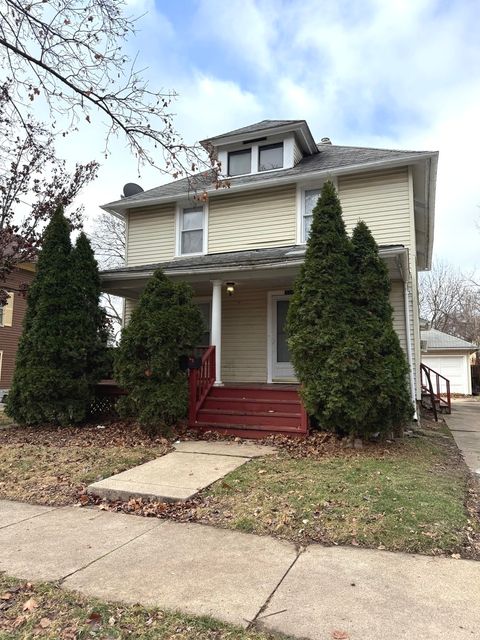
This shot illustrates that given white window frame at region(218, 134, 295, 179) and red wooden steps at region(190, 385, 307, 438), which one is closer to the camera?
red wooden steps at region(190, 385, 307, 438)

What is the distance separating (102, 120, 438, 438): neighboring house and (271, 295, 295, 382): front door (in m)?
0.02

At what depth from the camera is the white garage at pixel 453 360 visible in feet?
77.8

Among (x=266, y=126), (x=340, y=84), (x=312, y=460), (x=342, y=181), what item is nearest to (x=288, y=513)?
(x=312, y=460)

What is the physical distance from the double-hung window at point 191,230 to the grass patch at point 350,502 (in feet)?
23.3

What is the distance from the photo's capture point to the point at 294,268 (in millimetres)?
8500

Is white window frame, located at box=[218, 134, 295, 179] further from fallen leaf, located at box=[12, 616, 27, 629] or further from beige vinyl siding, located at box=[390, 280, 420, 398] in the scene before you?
fallen leaf, located at box=[12, 616, 27, 629]

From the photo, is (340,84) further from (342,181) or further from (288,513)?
(288,513)

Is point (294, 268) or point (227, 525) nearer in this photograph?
point (227, 525)

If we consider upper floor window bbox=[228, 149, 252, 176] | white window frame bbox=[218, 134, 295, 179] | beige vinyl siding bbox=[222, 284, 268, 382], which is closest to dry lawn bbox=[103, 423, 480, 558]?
beige vinyl siding bbox=[222, 284, 268, 382]

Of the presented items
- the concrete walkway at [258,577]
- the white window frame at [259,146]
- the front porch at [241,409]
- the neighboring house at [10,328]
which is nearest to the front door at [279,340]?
the front porch at [241,409]

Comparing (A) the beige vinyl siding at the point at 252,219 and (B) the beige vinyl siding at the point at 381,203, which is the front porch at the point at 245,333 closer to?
(A) the beige vinyl siding at the point at 252,219

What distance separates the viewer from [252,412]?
766cm

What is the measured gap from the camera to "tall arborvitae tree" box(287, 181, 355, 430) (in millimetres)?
6410

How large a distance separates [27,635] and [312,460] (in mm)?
4039
